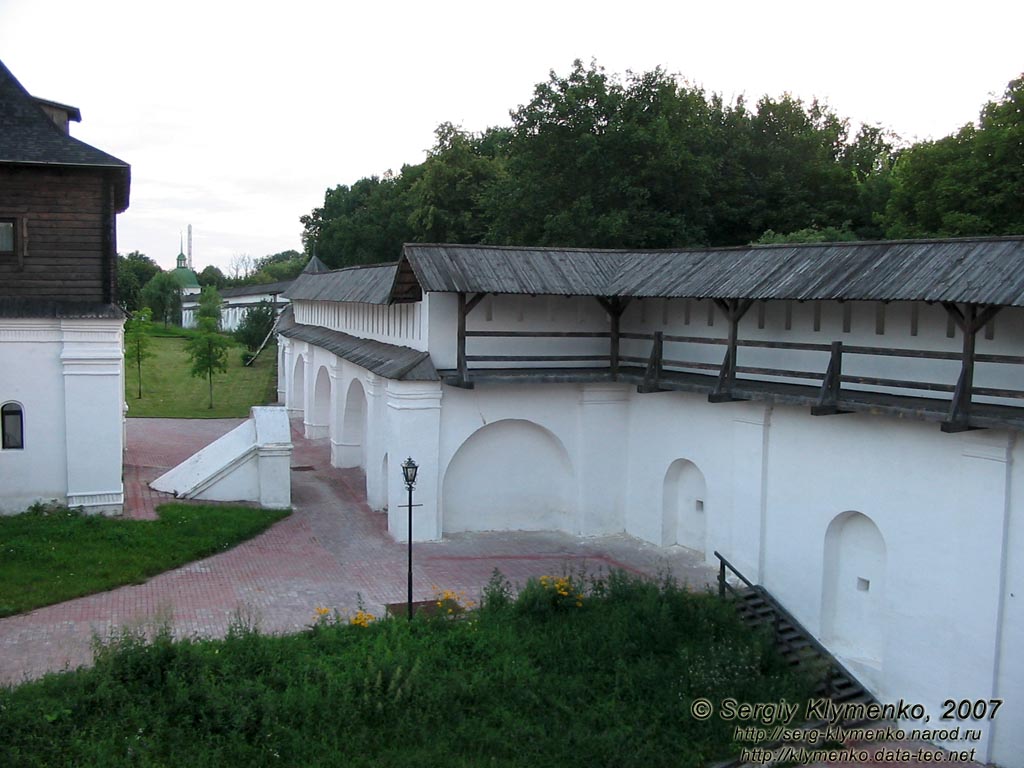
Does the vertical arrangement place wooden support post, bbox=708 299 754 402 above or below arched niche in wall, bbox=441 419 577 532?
above

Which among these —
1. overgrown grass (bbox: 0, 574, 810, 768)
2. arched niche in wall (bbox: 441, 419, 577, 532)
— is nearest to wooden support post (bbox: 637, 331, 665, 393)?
arched niche in wall (bbox: 441, 419, 577, 532)

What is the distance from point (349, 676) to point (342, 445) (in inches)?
562

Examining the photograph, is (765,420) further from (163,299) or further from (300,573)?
(163,299)

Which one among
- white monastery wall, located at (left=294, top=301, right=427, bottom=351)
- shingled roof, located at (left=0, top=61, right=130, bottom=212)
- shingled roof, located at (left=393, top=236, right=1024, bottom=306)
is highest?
shingled roof, located at (left=0, top=61, right=130, bottom=212)

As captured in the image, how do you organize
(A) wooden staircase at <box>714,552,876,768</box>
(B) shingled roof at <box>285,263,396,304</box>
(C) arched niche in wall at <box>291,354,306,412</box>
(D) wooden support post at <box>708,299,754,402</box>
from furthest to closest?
(C) arched niche in wall at <box>291,354,306,412</box> → (B) shingled roof at <box>285,263,396,304</box> → (D) wooden support post at <box>708,299,754,402</box> → (A) wooden staircase at <box>714,552,876,768</box>

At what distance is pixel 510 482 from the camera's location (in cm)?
1875

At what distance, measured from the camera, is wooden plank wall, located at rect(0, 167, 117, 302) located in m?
17.1

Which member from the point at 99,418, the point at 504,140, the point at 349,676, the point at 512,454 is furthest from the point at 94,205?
the point at 504,140

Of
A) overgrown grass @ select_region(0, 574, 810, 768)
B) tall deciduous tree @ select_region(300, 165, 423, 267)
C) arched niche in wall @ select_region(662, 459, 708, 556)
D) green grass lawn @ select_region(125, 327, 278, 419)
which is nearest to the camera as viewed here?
overgrown grass @ select_region(0, 574, 810, 768)

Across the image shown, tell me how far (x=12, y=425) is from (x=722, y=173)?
27.0 metres

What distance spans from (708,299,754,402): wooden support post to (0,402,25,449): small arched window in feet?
41.2

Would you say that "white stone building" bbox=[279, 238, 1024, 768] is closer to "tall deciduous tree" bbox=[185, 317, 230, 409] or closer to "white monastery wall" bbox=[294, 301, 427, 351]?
"white monastery wall" bbox=[294, 301, 427, 351]

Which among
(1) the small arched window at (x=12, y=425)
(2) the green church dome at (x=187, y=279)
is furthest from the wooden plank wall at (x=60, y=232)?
(2) the green church dome at (x=187, y=279)

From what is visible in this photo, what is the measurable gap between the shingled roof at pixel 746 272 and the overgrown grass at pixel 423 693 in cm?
503
